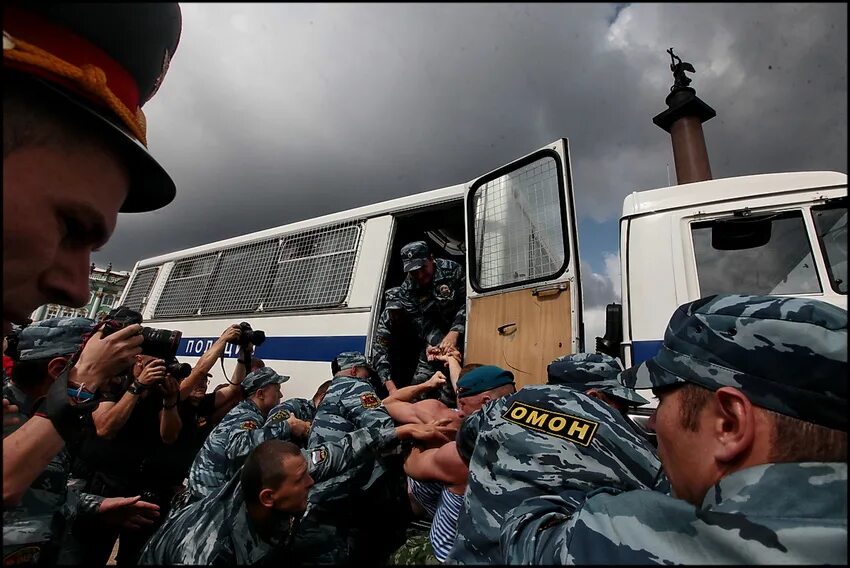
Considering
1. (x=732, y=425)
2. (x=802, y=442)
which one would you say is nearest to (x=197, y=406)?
(x=732, y=425)

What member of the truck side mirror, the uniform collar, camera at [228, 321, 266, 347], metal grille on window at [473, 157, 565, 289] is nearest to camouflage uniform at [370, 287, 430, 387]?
metal grille on window at [473, 157, 565, 289]

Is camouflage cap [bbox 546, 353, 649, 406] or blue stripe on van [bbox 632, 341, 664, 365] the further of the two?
blue stripe on van [bbox 632, 341, 664, 365]

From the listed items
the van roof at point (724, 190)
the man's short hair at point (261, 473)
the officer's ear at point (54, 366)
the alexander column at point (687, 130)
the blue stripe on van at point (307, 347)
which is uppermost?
the alexander column at point (687, 130)

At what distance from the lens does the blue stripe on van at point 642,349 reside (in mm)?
2745

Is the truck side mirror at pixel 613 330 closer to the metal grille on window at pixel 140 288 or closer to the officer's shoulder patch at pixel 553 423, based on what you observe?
the officer's shoulder patch at pixel 553 423

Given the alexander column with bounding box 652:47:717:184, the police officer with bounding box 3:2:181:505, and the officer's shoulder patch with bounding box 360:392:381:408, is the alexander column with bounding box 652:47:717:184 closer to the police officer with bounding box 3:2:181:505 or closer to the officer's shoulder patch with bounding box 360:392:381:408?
the officer's shoulder patch with bounding box 360:392:381:408

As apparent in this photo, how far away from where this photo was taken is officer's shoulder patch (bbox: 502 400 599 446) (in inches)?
52.9

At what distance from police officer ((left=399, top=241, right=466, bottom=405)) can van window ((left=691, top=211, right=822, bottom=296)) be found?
1932 mm

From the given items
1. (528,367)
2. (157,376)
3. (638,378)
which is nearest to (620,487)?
(638,378)

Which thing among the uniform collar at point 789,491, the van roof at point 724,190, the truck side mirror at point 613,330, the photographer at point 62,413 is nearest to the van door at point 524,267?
the truck side mirror at point 613,330

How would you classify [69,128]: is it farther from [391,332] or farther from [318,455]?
[391,332]

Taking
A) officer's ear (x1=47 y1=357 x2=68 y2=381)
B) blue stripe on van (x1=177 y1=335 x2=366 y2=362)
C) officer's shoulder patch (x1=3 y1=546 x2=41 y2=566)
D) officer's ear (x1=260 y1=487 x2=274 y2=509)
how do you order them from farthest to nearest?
blue stripe on van (x1=177 y1=335 x2=366 y2=362)
officer's ear (x1=260 y1=487 x2=274 y2=509)
officer's ear (x1=47 y1=357 x2=68 y2=381)
officer's shoulder patch (x1=3 y1=546 x2=41 y2=566)

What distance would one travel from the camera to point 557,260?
9.52 feet

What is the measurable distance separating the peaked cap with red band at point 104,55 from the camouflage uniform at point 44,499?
1222 mm
